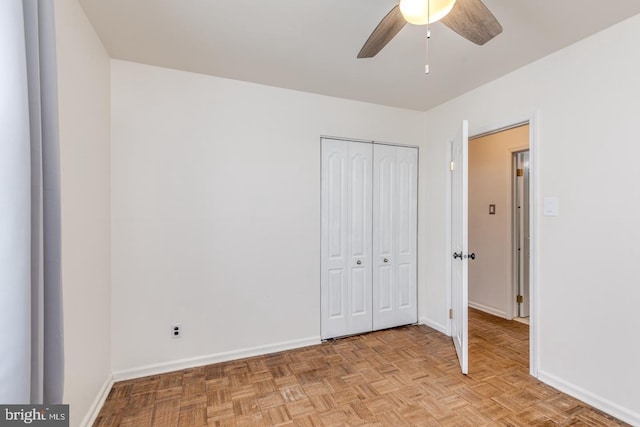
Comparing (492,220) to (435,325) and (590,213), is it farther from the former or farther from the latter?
(590,213)

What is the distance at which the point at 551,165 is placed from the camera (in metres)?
2.22

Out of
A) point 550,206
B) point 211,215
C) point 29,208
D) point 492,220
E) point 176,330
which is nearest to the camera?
point 29,208

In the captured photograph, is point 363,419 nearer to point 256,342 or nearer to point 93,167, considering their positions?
point 256,342

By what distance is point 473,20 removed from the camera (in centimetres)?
141

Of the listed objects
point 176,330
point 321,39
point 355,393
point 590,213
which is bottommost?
point 355,393

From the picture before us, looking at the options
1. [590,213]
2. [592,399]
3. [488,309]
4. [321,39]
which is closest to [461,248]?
[590,213]

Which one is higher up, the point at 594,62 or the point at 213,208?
the point at 594,62

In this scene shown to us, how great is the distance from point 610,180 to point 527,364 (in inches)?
64.5

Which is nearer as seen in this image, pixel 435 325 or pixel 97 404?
pixel 97 404

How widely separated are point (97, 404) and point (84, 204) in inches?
52.4

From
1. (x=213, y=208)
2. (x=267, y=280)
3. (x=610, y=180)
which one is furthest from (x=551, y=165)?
(x=213, y=208)

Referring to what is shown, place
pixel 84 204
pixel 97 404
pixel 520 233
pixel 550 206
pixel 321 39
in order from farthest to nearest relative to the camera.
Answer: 1. pixel 520 233
2. pixel 550 206
3. pixel 321 39
4. pixel 97 404
5. pixel 84 204

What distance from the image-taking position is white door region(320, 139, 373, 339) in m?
3.02

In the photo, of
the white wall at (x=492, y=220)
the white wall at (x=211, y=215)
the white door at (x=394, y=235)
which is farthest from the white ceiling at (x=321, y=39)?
the white wall at (x=492, y=220)
